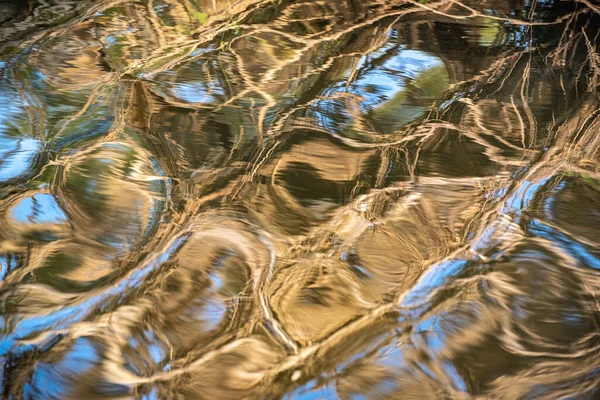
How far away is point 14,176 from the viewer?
0.93 m

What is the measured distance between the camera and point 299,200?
0.92 metres

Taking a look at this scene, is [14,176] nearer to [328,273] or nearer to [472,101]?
[328,273]

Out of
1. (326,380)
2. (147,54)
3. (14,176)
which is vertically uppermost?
(147,54)

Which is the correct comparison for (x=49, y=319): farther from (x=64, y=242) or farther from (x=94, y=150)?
(x=94, y=150)

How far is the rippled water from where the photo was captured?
701mm

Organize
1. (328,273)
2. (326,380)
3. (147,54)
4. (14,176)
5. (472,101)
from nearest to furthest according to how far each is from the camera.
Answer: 1. (326,380)
2. (328,273)
3. (14,176)
4. (472,101)
5. (147,54)

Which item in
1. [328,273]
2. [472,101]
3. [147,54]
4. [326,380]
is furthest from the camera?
[147,54]

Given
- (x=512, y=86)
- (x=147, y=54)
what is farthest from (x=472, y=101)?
(x=147, y=54)

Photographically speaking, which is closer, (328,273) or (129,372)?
(129,372)

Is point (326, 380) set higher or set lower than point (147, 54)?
lower

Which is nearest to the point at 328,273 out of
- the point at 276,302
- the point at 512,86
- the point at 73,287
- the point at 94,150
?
the point at 276,302

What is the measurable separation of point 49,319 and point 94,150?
39 centimetres

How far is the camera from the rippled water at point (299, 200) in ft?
2.30

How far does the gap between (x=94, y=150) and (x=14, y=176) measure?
15 cm
